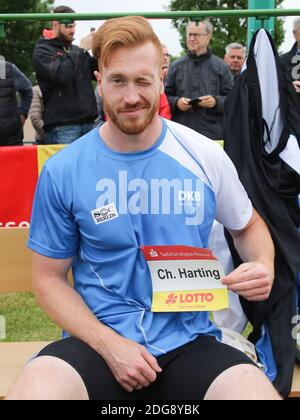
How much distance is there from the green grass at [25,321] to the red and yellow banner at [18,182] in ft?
3.73

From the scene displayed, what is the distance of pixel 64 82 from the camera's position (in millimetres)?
5875

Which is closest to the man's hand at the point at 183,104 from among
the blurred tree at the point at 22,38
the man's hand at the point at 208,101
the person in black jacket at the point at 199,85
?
the person in black jacket at the point at 199,85

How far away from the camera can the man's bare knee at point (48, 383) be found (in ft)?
6.54

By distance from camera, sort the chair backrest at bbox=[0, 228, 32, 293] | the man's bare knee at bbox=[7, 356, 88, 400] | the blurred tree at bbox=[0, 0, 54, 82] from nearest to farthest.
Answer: the man's bare knee at bbox=[7, 356, 88, 400] → the chair backrest at bbox=[0, 228, 32, 293] → the blurred tree at bbox=[0, 0, 54, 82]

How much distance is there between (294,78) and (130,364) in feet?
9.64

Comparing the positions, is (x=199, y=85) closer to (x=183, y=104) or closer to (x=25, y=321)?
(x=183, y=104)

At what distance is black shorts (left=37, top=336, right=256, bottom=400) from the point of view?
2.13 m

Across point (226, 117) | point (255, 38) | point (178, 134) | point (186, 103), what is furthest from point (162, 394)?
point (186, 103)

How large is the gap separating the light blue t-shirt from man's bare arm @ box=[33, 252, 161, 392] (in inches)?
2.3

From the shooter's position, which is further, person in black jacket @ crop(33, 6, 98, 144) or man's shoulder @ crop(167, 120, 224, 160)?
person in black jacket @ crop(33, 6, 98, 144)

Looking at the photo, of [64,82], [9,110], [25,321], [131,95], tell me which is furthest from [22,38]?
[131,95]

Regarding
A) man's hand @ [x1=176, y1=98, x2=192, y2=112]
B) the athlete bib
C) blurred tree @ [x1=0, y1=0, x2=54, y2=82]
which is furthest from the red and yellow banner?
blurred tree @ [x1=0, y1=0, x2=54, y2=82]

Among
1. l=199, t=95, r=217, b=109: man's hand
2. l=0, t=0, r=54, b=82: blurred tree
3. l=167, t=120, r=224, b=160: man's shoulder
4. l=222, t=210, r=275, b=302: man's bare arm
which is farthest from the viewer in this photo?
Answer: l=0, t=0, r=54, b=82: blurred tree

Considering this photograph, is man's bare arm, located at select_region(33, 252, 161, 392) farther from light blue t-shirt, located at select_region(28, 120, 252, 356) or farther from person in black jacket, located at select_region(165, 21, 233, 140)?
person in black jacket, located at select_region(165, 21, 233, 140)
